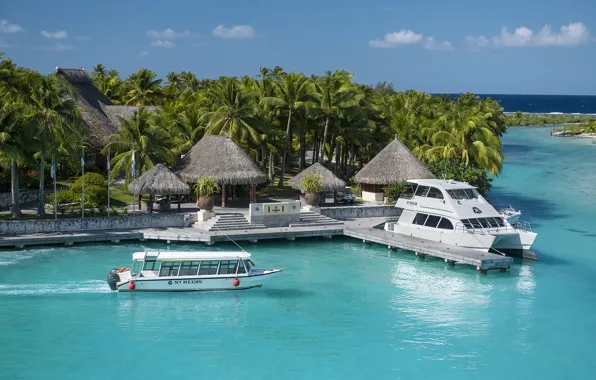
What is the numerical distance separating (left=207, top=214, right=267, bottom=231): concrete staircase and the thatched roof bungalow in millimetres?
9639

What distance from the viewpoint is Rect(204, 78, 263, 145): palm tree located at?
46969 millimetres

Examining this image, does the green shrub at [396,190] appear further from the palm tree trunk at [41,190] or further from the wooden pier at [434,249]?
the palm tree trunk at [41,190]

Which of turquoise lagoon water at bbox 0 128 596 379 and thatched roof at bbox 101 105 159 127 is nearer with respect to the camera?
turquoise lagoon water at bbox 0 128 596 379

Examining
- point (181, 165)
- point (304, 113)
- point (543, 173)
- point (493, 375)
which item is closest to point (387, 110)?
point (304, 113)

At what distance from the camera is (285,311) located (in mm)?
28672

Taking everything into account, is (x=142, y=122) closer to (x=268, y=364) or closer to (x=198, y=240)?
(x=198, y=240)

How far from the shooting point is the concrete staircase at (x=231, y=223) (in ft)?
128

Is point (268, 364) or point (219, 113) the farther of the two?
point (219, 113)

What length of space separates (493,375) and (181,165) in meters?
25.4

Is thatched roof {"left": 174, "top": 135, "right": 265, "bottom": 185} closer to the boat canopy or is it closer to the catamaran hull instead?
the boat canopy

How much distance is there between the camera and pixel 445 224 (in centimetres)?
3750

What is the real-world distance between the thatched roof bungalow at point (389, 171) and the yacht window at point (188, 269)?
61.3 feet

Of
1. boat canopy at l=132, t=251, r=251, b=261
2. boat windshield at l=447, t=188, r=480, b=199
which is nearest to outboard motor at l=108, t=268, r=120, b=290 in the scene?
boat canopy at l=132, t=251, r=251, b=261

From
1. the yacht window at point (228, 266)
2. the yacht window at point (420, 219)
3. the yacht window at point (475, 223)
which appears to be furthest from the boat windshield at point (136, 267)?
the yacht window at point (475, 223)
